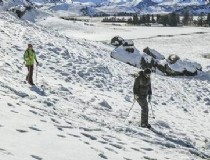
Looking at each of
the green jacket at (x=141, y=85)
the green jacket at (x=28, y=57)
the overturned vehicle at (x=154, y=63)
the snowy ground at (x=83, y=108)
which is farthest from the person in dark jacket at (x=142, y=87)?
the overturned vehicle at (x=154, y=63)

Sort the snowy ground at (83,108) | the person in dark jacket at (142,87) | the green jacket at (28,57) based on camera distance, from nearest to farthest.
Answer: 1. the snowy ground at (83,108)
2. the person in dark jacket at (142,87)
3. the green jacket at (28,57)

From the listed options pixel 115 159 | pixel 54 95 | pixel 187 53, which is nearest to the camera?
pixel 115 159

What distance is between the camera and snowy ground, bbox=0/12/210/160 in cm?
1105

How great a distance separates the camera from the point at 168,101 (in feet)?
89.4

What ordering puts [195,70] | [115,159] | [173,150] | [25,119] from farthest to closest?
[195,70] → [173,150] → [25,119] → [115,159]

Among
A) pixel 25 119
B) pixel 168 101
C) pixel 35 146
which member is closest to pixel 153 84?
pixel 168 101

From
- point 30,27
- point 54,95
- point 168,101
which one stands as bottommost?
point 168,101

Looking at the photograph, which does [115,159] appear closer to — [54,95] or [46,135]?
[46,135]

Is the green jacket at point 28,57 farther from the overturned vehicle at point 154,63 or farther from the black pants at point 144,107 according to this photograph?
the overturned vehicle at point 154,63

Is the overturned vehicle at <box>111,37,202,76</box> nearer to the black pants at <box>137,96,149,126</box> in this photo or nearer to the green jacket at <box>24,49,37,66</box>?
the green jacket at <box>24,49,37,66</box>

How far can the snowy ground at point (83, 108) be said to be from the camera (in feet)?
36.2

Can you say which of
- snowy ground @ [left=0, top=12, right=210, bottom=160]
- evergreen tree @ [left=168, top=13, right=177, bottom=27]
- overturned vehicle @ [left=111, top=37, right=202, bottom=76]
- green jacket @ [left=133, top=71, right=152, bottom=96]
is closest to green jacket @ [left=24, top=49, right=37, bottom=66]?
snowy ground @ [left=0, top=12, right=210, bottom=160]

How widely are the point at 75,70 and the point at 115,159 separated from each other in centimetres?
1770

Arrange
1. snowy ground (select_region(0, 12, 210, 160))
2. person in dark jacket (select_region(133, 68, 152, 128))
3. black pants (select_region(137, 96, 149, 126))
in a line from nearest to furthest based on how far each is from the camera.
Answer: snowy ground (select_region(0, 12, 210, 160)) → person in dark jacket (select_region(133, 68, 152, 128)) → black pants (select_region(137, 96, 149, 126))
